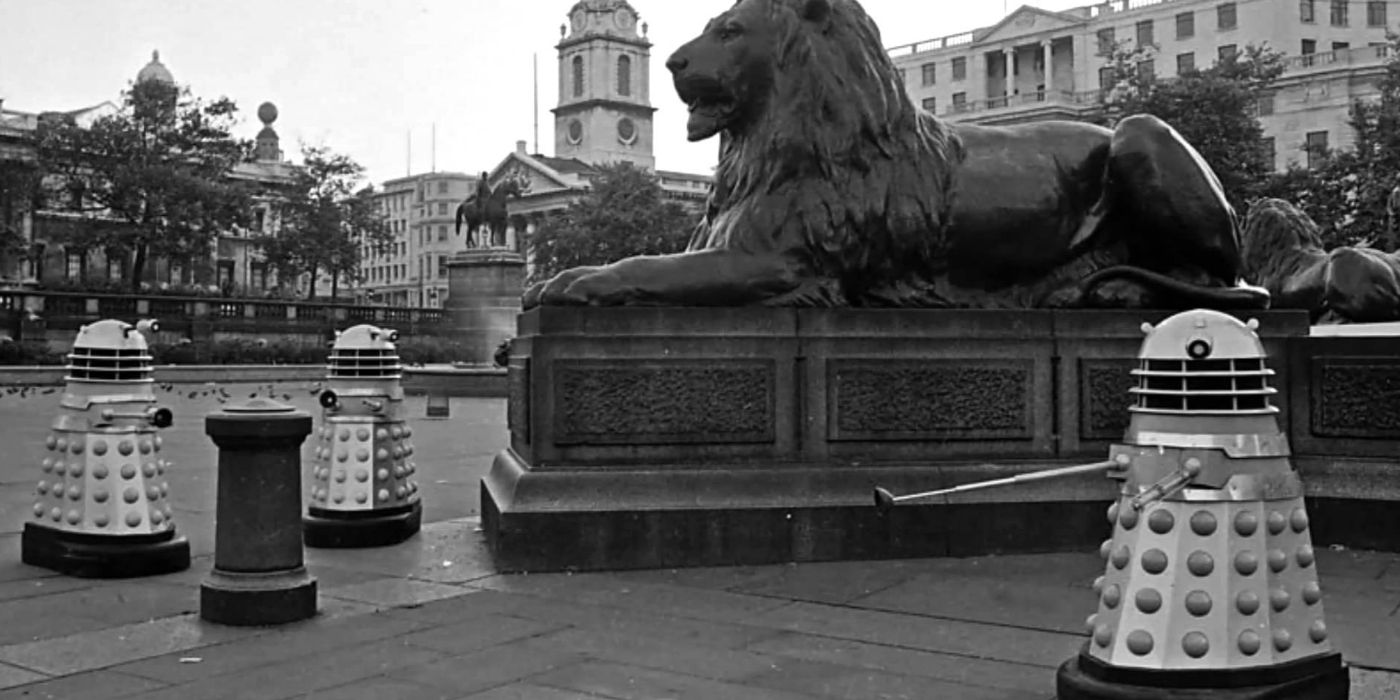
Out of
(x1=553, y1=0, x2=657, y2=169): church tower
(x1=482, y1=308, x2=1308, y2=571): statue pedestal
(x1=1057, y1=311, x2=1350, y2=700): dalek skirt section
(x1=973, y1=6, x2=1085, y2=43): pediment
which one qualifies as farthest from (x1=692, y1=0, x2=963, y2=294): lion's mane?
(x1=553, y1=0, x2=657, y2=169): church tower

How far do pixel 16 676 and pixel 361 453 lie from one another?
2.90 meters

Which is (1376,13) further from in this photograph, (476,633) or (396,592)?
(476,633)

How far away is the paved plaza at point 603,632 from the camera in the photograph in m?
4.14

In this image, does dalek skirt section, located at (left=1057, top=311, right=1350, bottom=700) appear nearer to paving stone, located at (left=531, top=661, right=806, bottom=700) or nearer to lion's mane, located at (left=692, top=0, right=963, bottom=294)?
paving stone, located at (left=531, top=661, right=806, bottom=700)

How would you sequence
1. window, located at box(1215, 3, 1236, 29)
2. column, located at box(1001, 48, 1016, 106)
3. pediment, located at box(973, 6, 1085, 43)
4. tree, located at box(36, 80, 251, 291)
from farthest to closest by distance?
1. column, located at box(1001, 48, 1016, 106)
2. pediment, located at box(973, 6, 1085, 43)
3. window, located at box(1215, 3, 1236, 29)
4. tree, located at box(36, 80, 251, 291)

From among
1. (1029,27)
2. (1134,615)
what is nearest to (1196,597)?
(1134,615)

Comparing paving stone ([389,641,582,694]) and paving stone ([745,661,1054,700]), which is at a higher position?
paving stone ([389,641,582,694])

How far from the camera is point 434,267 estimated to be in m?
160

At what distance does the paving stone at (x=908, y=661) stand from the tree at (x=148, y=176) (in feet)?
201

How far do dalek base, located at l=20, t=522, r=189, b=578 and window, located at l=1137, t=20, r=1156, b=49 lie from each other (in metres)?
83.5

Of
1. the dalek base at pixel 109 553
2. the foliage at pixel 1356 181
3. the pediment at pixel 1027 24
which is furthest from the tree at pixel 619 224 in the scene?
the dalek base at pixel 109 553

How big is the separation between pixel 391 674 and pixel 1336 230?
4317 cm

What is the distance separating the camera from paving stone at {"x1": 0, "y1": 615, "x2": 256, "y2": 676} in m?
4.51

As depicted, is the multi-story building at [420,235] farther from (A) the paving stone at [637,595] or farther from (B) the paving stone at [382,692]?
(B) the paving stone at [382,692]
